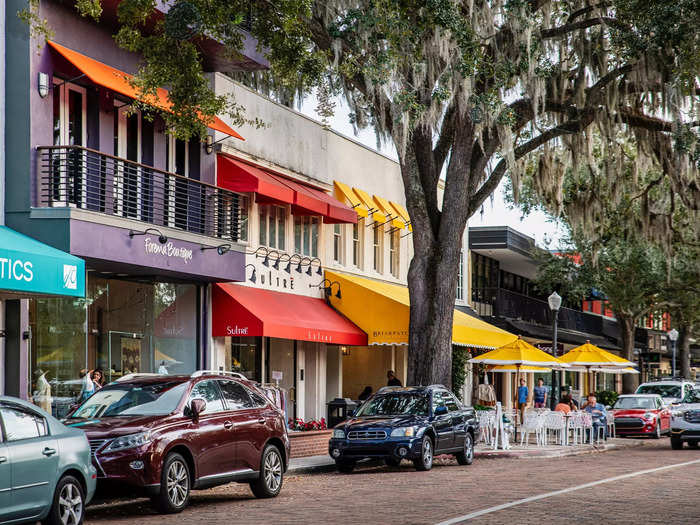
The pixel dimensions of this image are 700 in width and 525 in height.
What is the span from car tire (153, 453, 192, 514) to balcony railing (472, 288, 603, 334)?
30.1m

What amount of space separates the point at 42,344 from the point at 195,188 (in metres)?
5.11

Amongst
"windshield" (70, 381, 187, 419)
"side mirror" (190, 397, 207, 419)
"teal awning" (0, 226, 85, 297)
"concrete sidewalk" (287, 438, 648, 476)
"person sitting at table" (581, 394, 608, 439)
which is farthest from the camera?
"person sitting at table" (581, 394, 608, 439)

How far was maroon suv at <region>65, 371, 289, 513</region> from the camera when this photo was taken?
42.7 feet

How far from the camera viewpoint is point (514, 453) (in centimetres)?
2539

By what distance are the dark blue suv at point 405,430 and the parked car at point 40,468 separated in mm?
8938

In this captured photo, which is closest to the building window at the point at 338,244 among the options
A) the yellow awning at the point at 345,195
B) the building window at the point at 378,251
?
the yellow awning at the point at 345,195

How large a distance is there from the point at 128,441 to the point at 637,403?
1034 inches

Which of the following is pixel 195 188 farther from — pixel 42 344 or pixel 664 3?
pixel 664 3

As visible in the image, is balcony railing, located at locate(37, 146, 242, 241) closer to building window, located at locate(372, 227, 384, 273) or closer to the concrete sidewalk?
the concrete sidewalk

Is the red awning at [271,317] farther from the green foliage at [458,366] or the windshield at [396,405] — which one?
the green foliage at [458,366]

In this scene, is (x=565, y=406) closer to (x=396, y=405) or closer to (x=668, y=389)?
(x=396, y=405)

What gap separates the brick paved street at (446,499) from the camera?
1305 cm

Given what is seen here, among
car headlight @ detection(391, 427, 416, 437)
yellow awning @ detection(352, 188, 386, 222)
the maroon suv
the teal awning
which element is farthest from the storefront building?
yellow awning @ detection(352, 188, 386, 222)

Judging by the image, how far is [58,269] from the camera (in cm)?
1716
